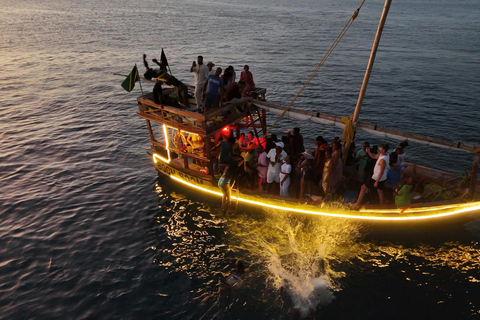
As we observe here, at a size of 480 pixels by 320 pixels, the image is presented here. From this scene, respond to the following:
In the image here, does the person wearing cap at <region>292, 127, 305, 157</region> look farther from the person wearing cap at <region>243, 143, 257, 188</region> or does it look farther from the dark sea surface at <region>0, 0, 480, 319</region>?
the dark sea surface at <region>0, 0, 480, 319</region>

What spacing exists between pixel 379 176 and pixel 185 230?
25.8 ft

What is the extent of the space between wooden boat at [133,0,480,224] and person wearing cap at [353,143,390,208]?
40 cm

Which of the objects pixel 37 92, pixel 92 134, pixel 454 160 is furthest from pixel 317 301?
pixel 37 92

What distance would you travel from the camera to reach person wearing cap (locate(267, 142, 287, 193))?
12225mm

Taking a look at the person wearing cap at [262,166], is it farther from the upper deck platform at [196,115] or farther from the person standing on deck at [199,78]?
the person standing on deck at [199,78]

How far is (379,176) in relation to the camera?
1116 cm

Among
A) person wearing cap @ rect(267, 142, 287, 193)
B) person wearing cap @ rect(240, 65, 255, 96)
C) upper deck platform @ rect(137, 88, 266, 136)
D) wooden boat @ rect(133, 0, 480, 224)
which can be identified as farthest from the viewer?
person wearing cap @ rect(240, 65, 255, 96)

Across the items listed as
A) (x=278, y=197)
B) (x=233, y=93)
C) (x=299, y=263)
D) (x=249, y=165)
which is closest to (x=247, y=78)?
(x=233, y=93)

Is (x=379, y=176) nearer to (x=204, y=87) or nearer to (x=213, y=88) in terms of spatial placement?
(x=213, y=88)

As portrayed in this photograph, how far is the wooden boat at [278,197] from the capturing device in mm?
10797

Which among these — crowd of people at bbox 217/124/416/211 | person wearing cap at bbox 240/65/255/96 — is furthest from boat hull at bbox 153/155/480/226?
person wearing cap at bbox 240/65/255/96

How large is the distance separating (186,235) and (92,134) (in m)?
15.1

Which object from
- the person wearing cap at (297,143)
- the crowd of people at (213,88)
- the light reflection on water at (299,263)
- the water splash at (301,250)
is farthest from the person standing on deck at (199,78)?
the water splash at (301,250)

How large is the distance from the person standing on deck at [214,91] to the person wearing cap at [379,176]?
603cm
